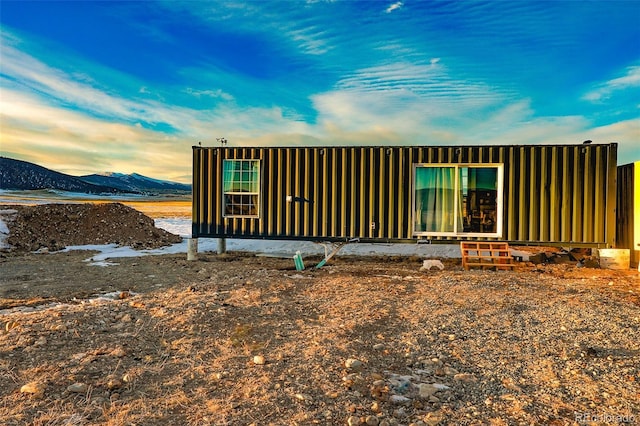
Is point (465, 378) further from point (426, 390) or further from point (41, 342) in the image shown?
point (41, 342)

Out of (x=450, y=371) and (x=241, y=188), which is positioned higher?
Result: (x=241, y=188)

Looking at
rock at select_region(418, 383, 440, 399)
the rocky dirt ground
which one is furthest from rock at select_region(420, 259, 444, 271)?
rock at select_region(418, 383, 440, 399)

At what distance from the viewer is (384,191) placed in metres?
10.4

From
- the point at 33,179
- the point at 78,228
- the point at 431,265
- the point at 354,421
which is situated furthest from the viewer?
the point at 33,179

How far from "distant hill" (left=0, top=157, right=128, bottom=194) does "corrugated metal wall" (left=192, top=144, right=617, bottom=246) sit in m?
106

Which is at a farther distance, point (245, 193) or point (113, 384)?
point (245, 193)

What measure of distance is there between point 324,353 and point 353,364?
39 centimetres

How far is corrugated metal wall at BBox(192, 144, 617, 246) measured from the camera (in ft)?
31.7

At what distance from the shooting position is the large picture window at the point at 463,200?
33.0 ft

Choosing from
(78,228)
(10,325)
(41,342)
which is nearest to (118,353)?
(41,342)

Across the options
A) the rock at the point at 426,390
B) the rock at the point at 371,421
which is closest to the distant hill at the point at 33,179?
the rock at the point at 426,390

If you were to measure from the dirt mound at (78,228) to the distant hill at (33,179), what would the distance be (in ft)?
311

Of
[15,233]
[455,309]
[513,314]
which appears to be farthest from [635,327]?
[15,233]

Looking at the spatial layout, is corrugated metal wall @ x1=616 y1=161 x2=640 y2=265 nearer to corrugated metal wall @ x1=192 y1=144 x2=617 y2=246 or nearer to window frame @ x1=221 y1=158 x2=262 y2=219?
corrugated metal wall @ x1=192 y1=144 x2=617 y2=246
